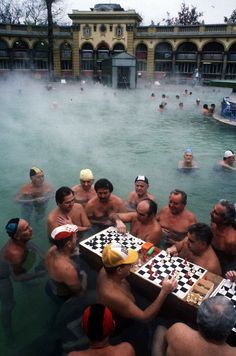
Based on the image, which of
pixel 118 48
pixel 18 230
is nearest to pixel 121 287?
pixel 18 230

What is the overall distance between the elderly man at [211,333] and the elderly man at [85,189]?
402 cm

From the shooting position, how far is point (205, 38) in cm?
3894

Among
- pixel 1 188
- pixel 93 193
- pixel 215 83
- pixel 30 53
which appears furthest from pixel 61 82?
pixel 93 193

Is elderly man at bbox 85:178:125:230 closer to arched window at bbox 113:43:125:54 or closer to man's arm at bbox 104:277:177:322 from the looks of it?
man's arm at bbox 104:277:177:322

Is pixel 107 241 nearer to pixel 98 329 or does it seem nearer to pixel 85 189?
pixel 98 329

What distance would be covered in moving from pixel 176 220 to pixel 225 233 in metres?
1.00

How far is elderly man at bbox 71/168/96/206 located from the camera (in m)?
6.02

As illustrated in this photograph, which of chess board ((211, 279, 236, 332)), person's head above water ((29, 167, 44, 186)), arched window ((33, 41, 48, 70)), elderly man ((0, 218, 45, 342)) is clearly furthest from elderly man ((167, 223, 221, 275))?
arched window ((33, 41, 48, 70))

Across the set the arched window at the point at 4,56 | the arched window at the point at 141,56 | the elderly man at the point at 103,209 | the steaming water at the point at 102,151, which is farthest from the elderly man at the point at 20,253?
the arched window at the point at 4,56

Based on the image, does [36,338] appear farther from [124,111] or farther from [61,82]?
[61,82]

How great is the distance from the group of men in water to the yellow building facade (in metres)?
38.8

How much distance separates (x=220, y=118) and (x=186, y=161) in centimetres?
954

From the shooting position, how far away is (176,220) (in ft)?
16.9

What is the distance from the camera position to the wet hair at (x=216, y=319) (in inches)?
87.5
